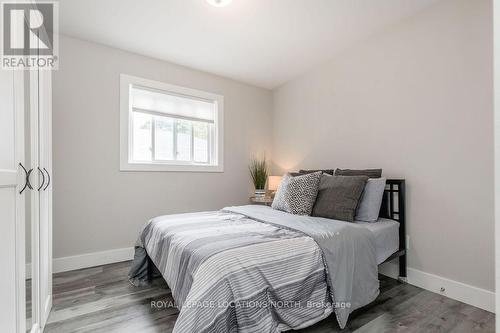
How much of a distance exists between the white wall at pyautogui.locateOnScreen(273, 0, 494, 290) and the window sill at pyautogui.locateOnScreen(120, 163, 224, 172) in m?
1.81

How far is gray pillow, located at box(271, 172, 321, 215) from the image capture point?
247 centimetres

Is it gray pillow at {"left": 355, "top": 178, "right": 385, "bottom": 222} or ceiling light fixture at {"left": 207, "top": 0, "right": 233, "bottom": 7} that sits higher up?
ceiling light fixture at {"left": 207, "top": 0, "right": 233, "bottom": 7}

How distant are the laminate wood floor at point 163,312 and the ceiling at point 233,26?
260 cm

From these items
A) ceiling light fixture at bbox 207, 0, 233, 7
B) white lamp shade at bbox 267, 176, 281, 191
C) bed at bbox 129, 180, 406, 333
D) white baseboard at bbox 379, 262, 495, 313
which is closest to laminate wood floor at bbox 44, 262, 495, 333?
white baseboard at bbox 379, 262, 495, 313

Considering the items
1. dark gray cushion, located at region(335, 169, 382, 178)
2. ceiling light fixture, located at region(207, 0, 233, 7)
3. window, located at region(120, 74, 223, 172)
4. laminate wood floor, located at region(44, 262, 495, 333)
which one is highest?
ceiling light fixture, located at region(207, 0, 233, 7)

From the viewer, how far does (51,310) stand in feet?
6.09

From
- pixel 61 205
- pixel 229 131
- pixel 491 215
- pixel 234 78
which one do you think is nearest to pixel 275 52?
pixel 234 78

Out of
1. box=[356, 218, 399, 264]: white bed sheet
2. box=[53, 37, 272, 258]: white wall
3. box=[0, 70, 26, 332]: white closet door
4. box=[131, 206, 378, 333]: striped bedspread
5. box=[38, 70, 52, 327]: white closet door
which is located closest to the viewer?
box=[0, 70, 26, 332]: white closet door

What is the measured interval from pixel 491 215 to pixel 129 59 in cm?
400

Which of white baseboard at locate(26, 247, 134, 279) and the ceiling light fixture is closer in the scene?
the ceiling light fixture

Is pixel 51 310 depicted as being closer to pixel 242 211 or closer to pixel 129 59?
pixel 242 211

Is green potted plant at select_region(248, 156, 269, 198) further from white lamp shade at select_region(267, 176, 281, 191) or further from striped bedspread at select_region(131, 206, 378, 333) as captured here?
striped bedspread at select_region(131, 206, 378, 333)

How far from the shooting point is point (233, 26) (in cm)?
255

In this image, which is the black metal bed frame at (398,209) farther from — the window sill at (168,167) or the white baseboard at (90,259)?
the white baseboard at (90,259)
